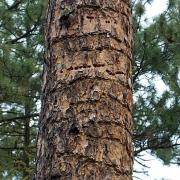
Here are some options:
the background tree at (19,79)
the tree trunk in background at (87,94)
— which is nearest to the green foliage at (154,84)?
the background tree at (19,79)

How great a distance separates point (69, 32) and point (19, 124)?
5.47 m

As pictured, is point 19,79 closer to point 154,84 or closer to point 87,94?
point 154,84

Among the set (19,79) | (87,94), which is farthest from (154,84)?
(87,94)

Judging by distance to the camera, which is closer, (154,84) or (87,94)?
(87,94)

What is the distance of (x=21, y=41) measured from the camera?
6852 mm

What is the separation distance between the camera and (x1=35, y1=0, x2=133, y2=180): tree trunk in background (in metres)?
1.32

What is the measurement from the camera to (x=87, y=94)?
1.39 metres

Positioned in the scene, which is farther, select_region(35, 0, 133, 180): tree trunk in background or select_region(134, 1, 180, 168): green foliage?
select_region(134, 1, 180, 168): green foliage

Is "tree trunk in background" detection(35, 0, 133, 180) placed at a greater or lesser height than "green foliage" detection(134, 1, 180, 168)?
lesser

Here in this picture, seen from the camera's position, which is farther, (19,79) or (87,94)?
(19,79)

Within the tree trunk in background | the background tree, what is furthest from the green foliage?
the tree trunk in background

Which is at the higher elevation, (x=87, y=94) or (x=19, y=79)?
(x=19, y=79)

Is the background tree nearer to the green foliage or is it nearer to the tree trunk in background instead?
the green foliage

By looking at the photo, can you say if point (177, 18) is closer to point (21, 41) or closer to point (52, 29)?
point (21, 41)
